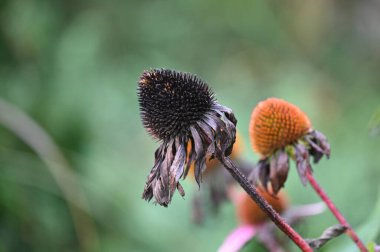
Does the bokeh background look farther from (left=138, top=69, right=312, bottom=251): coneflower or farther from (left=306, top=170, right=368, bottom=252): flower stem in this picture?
(left=138, top=69, right=312, bottom=251): coneflower

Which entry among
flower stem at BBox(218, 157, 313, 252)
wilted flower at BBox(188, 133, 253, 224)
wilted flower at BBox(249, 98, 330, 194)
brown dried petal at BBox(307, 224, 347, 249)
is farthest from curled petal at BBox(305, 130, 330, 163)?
wilted flower at BBox(188, 133, 253, 224)

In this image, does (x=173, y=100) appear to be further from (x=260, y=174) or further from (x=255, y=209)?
(x=255, y=209)

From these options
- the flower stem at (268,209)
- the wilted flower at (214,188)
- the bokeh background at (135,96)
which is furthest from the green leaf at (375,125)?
the wilted flower at (214,188)

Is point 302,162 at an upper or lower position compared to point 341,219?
upper

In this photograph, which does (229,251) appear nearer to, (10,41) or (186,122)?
(186,122)

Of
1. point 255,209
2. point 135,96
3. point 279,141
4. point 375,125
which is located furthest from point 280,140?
point 135,96

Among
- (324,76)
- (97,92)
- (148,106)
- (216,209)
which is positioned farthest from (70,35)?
(148,106)
